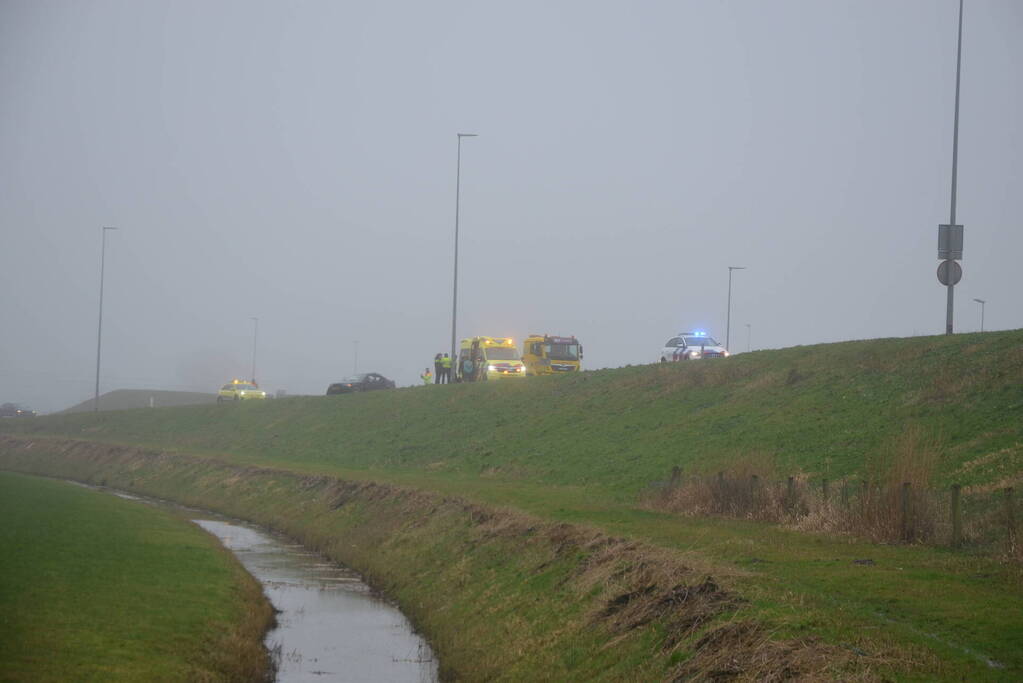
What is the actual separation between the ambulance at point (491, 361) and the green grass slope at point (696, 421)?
500 cm

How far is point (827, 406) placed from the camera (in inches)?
1421

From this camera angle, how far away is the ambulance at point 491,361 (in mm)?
69250

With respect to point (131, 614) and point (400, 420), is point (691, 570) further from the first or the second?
point (400, 420)

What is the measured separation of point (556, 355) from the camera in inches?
2783

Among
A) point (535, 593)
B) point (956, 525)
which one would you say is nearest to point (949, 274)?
point (956, 525)

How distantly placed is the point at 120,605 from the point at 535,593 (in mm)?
7504

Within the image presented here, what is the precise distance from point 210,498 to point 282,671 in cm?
3105

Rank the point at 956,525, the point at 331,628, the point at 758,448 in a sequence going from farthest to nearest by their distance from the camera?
1. the point at 758,448
2. the point at 331,628
3. the point at 956,525

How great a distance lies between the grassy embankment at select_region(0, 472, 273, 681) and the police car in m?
39.3


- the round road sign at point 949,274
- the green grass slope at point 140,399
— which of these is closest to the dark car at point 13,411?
the green grass slope at point 140,399

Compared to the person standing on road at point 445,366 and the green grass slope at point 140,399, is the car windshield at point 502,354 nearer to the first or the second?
the person standing on road at point 445,366

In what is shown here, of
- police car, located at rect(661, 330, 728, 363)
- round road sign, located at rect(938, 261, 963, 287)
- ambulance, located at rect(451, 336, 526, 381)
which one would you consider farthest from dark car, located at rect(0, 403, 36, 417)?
round road sign, located at rect(938, 261, 963, 287)

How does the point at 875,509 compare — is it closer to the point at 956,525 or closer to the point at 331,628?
the point at 956,525

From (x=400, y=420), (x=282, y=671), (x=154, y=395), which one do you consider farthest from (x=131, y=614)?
(x=154, y=395)
